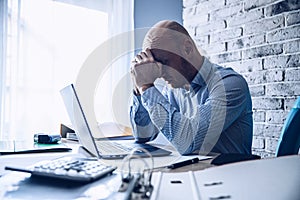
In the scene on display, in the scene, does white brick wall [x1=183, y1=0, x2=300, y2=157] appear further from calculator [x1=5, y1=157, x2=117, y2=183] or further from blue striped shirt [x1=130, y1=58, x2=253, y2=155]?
calculator [x1=5, y1=157, x2=117, y2=183]

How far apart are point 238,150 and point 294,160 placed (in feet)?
1.86

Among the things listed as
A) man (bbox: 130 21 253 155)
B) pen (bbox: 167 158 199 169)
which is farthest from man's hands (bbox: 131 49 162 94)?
pen (bbox: 167 158 199 169)

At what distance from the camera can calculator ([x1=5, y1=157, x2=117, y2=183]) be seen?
53cm

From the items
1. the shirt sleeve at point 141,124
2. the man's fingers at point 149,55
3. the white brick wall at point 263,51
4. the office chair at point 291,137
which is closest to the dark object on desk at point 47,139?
the shirt sleeve at point 141,124

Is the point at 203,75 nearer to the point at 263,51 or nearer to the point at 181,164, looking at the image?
the point at 181,164

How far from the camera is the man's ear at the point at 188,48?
4.32 feet

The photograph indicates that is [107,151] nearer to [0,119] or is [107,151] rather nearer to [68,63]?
[0,119]

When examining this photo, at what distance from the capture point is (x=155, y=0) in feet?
10.8

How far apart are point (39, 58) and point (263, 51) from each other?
5.68 feet

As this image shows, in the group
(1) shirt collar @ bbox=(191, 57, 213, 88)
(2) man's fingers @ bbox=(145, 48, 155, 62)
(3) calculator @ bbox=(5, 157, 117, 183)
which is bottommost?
(3) calculator @ bbox=(5, 157, 117, 183)

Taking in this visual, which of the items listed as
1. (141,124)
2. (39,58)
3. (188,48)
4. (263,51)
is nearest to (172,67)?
(188,48)

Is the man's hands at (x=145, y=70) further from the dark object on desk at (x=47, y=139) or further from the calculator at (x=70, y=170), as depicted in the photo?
the calculator at (x=70, y=170)

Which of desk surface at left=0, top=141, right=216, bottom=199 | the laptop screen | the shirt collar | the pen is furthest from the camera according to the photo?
the shirt collar

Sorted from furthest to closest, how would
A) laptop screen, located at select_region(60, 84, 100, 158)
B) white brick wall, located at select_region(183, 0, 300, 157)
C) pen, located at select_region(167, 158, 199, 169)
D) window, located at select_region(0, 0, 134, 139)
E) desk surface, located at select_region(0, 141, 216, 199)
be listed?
window, located at select_region(0, 0, 134, 139) < white brick wall, located at select_region(183, 0, 300, 157) < laptop screen, located at select_region(60, 84, 100, 158) < pen, located at select_region(167, 158, 199, 169) < desk surface, located at select_region(0, 141, 216, 199)
